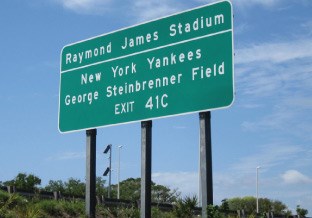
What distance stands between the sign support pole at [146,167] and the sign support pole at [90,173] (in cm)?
228

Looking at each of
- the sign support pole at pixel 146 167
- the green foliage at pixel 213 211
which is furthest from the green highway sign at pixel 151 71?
the green foliage at pixel 213 211

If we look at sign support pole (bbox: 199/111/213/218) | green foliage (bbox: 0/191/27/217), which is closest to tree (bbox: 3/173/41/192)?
green foliage (bbox: 0/191/27/217)

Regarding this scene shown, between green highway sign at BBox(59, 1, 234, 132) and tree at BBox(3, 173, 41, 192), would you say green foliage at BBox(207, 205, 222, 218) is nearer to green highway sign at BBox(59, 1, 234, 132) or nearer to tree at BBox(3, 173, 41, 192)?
green highway sign at BBox(59, 1, 234, 132)

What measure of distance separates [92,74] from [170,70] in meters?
2.95

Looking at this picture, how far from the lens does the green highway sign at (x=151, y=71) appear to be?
607 inches

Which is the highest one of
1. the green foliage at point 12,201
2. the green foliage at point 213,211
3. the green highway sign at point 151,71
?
the green highway sign at point 151,71

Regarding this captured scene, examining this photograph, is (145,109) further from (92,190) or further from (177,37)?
(92,190)

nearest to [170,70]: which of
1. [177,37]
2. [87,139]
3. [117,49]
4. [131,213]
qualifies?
[177,37]

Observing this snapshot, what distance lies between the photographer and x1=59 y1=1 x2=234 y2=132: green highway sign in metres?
15.4

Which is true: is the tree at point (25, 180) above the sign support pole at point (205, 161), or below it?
above

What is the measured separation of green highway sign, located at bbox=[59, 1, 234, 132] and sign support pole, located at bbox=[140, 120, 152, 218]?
1.48 feet

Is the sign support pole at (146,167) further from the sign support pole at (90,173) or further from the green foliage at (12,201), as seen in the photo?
the green foliage at (12,201)

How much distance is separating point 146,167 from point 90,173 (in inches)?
104

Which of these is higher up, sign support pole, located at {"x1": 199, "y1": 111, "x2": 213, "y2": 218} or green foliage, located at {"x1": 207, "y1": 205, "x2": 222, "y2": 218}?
sign support pole, located at {"x1": 199, "y1": 111, "x2": 213, "y2": 218}
